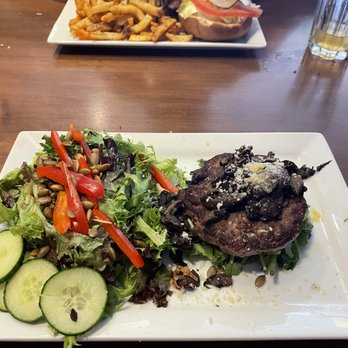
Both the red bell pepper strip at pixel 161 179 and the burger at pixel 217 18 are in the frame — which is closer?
the red bell pepper strip at pixel 161 179

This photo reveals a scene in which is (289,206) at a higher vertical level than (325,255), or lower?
higher

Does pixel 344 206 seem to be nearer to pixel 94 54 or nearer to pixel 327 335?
pixel 327 335

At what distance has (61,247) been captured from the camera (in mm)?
1845

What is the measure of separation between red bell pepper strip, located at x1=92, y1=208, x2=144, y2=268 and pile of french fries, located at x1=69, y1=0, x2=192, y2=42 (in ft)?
7.22

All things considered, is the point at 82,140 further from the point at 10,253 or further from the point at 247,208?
the point at 247,208

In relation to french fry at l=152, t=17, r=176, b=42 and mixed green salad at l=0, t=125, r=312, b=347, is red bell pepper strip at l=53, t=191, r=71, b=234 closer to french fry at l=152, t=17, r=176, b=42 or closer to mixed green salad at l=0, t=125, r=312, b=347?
mixed green salad at l=0, t=125, r=312, b=347

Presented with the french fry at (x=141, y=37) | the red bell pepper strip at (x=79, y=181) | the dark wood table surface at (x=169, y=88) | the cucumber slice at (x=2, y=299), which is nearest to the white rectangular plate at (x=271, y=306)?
the cucumber slice at (x=2, y=299)

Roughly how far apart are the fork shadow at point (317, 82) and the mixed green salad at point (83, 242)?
5.23 ft

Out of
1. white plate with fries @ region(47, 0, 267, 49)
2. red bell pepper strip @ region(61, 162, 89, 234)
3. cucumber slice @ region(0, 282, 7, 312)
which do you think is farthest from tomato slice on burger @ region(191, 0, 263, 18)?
cucumber slice @ region(0, 282, 7, 312)

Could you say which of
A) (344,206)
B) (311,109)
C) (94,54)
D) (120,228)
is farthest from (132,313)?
(94,54)

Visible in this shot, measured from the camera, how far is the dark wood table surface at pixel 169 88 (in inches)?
119

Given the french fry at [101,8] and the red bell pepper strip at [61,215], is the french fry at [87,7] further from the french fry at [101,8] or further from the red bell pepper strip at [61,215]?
the red bell pepper strip at [61,215]

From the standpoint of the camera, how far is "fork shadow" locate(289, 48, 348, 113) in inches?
131

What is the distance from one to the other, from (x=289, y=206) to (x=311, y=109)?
1.56m
